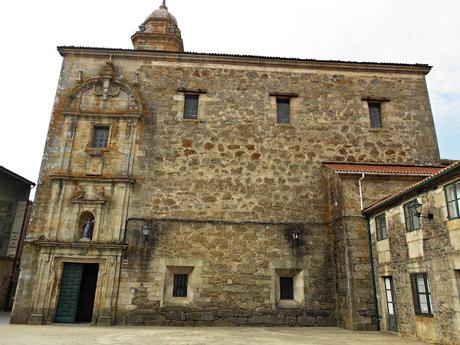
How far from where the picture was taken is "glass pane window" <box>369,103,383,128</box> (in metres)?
13.2

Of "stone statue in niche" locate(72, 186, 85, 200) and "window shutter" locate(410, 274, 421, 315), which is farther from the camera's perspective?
"stone statue in niche" locate(72, 186, 85, 200)

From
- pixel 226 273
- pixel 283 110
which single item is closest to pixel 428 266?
pixel 226 273

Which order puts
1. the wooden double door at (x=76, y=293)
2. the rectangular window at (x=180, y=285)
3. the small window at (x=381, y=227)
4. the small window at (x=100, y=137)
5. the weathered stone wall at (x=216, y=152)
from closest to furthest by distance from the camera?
the small window at (x=381, y=227)
the wooden double door at (x=76, y=293)
the rectangular window at (x=180, y=285)
the weathered stone wall at (x=216, y=152)
the small window at (x=100, y=137)

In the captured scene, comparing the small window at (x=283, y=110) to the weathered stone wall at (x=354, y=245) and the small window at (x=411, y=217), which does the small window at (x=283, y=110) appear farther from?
the small window at (x=411, y=217)

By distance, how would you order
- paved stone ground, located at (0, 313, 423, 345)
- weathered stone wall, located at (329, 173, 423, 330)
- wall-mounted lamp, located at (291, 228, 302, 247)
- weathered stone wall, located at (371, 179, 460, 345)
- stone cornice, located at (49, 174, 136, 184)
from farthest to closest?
stone cornice, located at (49, 174, 136, 184)
wall-mounted lamp, located at (291, 228, 302, 247)
weathered stone wall, located at (329, 173, 423, 330)
paved stone ground, located at (0, 313, 423, 345)
weathered stone wall, located at (371, 179, 460, 345)

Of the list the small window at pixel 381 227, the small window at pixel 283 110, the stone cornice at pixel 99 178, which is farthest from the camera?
the small window at pixel 283 110

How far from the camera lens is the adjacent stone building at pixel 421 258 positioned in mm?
6809

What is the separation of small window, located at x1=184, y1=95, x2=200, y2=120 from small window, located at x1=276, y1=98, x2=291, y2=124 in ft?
9.98

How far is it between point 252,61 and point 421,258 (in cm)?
903

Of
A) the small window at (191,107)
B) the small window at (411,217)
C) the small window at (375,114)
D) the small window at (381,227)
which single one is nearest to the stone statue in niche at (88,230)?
the small window at (191,107)

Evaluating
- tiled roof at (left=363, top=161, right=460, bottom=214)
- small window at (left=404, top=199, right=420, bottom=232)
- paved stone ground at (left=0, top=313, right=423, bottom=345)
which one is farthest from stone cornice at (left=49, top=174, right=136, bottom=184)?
small window at (left=404, top=199, right=420, bottom=232)

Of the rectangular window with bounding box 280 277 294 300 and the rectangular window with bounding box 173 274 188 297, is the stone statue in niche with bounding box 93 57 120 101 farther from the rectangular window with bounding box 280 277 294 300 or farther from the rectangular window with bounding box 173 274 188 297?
the rectangular window with bounding box 280 277 294 300

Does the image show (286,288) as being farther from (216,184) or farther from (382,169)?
(382,169)

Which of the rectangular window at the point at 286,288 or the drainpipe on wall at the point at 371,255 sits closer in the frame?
the drainpipe on wall at the point at 371,255
